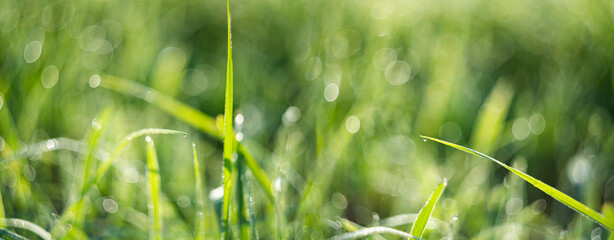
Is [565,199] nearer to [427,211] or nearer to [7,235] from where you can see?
[427,211]

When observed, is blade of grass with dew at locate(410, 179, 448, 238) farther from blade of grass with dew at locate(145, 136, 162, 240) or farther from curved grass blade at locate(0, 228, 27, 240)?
curved grass blade at locate(0, 228, 27, 240)

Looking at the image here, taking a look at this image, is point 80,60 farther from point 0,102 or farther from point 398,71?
point 398,71

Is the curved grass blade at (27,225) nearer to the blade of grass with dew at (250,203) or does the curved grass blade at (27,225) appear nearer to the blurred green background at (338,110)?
the blurred green background at (338,110)

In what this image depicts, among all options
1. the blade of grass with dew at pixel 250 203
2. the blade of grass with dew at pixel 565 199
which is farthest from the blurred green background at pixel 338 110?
the blade of grass with dew at pixel 565 199

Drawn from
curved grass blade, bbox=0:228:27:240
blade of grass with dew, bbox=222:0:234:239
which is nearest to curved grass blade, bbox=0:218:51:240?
curved grass blade, bbox=0:228:27:240

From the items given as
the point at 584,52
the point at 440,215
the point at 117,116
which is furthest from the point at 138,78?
the point at 584,52

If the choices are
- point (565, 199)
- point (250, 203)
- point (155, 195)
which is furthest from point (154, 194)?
point (565, 199)

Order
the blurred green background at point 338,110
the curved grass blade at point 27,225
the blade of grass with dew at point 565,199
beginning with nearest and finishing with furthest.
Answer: the blade of grass with dew at point 565,199 → the curved grass blade at point 27,225 → the blurred green background at point 338,110
